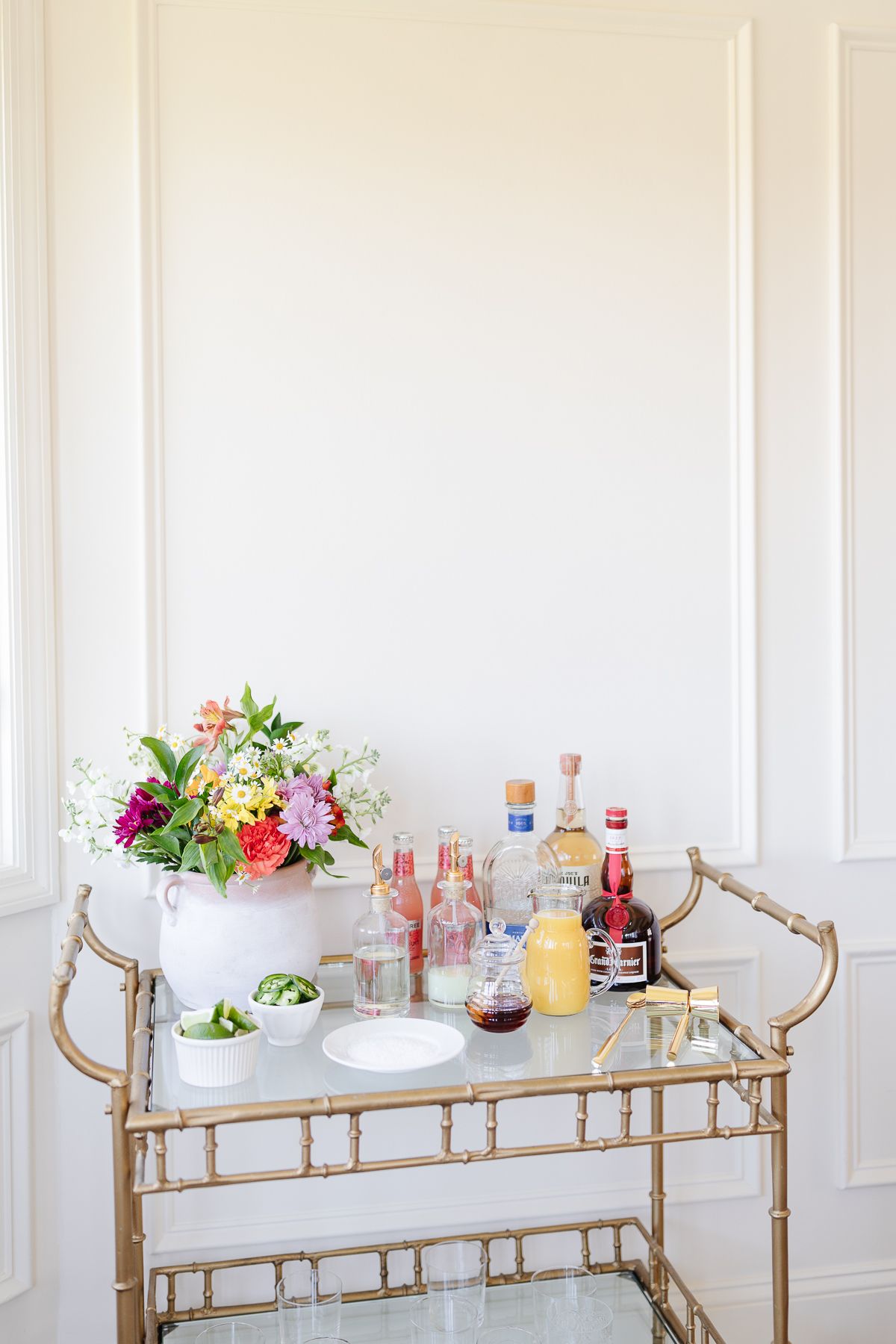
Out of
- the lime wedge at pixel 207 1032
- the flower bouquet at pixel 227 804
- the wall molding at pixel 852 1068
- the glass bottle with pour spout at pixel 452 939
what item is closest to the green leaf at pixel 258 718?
the flower bouquet at pixel 227 804

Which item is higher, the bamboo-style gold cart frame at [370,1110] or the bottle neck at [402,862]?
the bottle neck at [402,862]

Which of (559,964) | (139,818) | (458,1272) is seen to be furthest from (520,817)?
(458,1272)

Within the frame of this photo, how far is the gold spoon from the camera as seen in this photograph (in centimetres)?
144

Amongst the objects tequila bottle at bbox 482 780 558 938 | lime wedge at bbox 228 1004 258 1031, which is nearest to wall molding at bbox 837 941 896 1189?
tequila bottle at bbox 482 780 558 938

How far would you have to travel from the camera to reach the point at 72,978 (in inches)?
63.1

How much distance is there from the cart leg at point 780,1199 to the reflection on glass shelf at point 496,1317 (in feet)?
0.99

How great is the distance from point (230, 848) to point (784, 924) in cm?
85

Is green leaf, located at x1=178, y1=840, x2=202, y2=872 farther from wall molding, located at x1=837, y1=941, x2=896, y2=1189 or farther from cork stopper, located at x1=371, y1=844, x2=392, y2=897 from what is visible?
wall molding, located at x1=837, y1=941, x2=896, y2=1189

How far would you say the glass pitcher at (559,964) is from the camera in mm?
1555

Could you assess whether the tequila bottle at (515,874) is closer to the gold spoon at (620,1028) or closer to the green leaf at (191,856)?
the gold spoon at (620,1028)

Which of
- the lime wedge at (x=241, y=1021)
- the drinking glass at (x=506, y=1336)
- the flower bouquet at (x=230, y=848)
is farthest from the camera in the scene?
the drinking glass at (x=506, y=1336)

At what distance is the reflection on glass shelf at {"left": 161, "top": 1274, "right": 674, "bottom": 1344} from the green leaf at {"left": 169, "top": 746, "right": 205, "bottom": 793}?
91cm

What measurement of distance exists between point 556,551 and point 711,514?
12.0 inches

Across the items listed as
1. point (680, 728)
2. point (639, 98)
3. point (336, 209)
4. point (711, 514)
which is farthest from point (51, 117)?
point (680, 728)
